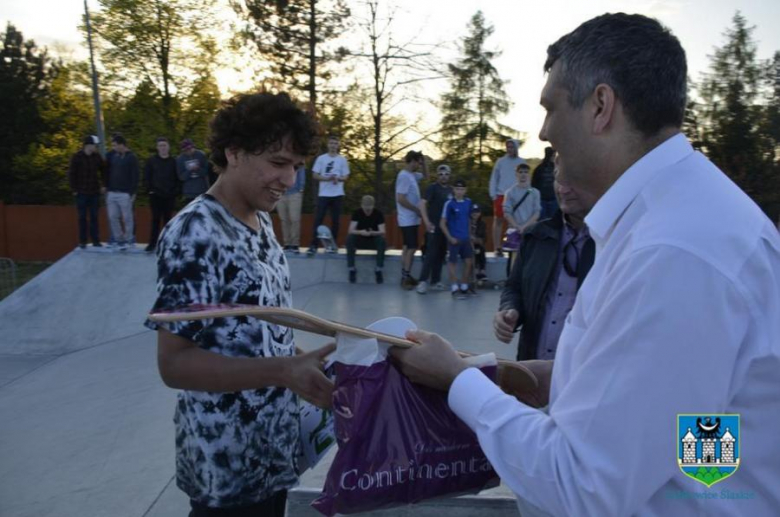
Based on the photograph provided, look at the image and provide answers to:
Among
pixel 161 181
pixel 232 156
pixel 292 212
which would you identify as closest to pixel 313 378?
pixel 232 156

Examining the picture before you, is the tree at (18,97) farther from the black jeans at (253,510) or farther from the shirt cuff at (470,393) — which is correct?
the shirt cuff at (470,393)

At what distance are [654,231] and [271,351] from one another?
1.29 m

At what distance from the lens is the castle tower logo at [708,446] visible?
3.47 ft

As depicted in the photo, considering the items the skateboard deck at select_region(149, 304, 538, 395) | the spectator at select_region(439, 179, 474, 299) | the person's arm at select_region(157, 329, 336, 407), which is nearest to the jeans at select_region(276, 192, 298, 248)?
the spectator at select_region(439, 179, 474, 299)

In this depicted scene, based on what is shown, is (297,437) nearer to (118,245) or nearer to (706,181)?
(706,181)

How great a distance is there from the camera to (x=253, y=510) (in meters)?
2.11

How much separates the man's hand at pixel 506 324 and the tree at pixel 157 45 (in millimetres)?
29070

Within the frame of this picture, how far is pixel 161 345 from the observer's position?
1874 mm

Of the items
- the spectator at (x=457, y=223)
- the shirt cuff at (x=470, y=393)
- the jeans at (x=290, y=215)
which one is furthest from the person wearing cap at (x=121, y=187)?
the shirt cuff at (x=470, y=393)

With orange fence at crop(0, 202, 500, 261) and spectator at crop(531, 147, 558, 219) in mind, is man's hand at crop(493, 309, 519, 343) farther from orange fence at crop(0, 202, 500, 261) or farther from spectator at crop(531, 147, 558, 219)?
orange fence at crop(0, 202, 500, 261)

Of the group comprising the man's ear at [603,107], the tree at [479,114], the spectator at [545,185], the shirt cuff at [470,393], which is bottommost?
the shirt cuff at [470,393]

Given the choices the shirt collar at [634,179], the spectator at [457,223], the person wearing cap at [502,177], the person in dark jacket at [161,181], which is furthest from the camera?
the person in dark jacket at [161,181]

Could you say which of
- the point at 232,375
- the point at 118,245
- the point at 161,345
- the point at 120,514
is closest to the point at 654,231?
the point at 232,375

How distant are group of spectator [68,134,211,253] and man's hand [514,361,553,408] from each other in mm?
9837
